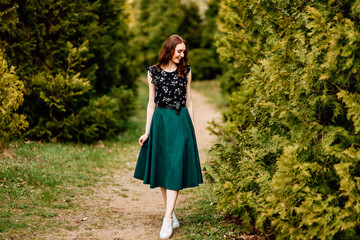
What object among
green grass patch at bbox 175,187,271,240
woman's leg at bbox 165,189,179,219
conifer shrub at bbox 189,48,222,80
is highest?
woman's leg at bbox 165,189,179,219

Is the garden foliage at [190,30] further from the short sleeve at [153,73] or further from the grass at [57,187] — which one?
the short sleeve at [153,73]

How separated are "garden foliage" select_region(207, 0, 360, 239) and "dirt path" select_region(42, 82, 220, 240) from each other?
1.22 meters

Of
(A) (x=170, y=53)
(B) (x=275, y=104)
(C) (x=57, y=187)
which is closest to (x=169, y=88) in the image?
(A) (x=170, y=53)

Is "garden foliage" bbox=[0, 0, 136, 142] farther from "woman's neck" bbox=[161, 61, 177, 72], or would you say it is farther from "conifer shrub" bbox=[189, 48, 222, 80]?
"conifer shrub" bbox=[189, 48, 222, 80]

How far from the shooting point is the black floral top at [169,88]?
4387 millimetres

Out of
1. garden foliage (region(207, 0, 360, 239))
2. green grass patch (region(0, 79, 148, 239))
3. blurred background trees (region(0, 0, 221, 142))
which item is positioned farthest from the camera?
blurred background trees (region(0, 0, 221, 142))

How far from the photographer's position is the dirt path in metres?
4.46

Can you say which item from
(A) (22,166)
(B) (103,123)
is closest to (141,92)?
(B) (103,123)

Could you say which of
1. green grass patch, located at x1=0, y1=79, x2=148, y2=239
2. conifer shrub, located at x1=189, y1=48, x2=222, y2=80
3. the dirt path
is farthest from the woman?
conifer shrub, located at x1=189, y1=48, x2=222, y2=80

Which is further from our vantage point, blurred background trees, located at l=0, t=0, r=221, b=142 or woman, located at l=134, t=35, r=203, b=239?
blurred background trees, located at l=0, t=0, r=221, b=142

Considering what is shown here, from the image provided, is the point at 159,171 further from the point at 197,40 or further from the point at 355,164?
the point at 197,40

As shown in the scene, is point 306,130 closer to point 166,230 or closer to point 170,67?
point 170,67

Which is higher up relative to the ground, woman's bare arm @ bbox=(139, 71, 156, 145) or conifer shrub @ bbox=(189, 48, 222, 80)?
woman's bare arm @ bbox=(139, 71, 156, 145)

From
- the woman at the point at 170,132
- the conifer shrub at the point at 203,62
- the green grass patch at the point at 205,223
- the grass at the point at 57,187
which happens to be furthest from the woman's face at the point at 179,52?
the conifer shrub at the point at 203,62
